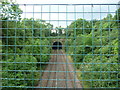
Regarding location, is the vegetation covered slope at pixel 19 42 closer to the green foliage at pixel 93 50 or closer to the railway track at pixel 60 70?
the railway track at pixel 60 70

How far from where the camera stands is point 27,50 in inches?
170

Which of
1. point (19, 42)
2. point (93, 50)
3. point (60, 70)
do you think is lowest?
point (60, 70)

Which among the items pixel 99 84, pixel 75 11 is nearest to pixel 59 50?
pixel 75 11

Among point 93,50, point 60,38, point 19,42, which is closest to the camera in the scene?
point 60,38

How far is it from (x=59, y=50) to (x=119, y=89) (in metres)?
0.77

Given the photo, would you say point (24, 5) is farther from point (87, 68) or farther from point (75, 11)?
point (87, 68)

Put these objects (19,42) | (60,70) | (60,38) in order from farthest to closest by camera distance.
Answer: (60,70)
(19,42)
(60,38)

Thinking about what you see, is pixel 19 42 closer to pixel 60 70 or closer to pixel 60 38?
pixel 60 70

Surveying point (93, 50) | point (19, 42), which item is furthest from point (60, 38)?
point (19, 42)

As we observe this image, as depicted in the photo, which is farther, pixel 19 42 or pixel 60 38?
pixel 19 42

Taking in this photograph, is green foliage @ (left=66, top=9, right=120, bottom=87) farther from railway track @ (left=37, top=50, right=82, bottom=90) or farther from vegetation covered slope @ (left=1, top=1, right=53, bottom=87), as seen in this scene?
vegetation covered slope @ (left=1, top=1, right=53, bottom=87)

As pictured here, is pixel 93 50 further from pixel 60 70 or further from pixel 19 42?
pixel 19 42

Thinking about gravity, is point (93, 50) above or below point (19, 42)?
below

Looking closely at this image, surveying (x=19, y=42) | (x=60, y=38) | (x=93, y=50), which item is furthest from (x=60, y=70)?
(x=60, y=38)
